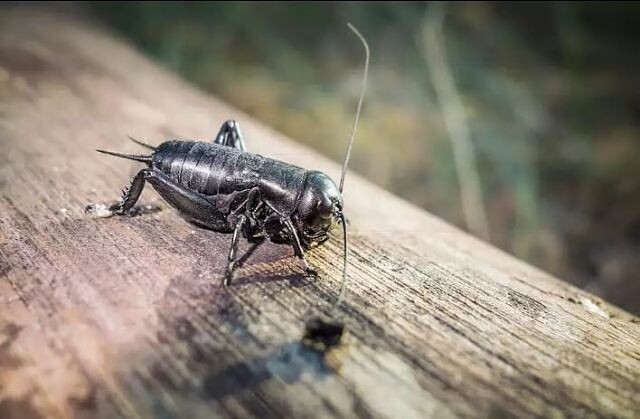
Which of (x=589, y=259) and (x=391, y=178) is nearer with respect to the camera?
(x=589, y=259)

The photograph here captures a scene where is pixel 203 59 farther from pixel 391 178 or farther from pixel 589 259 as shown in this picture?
pixel 589 259

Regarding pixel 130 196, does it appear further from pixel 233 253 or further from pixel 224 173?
pixel 233 253

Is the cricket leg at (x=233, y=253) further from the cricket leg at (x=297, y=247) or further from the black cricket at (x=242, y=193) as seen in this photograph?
the cricket leg at (x=297, y=247)

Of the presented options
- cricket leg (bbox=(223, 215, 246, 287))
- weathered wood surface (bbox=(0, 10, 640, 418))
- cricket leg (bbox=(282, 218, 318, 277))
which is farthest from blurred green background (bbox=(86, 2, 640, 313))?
cricket leg (bbox=(223, 215, 246, 287))

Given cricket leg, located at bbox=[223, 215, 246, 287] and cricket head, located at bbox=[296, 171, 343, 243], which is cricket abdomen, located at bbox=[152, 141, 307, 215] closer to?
cricket head, located at bbox=[296, 171, 343, 243]

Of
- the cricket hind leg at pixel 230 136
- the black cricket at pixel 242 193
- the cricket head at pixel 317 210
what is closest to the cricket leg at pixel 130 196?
the black cricket at pixel 242 193

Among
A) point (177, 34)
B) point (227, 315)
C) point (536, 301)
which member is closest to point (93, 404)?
point (227, 315)
